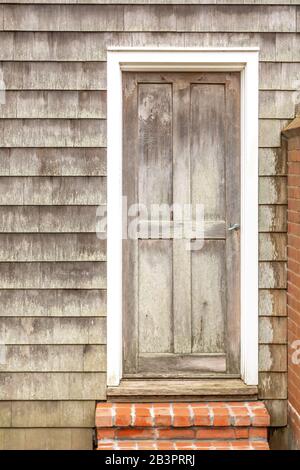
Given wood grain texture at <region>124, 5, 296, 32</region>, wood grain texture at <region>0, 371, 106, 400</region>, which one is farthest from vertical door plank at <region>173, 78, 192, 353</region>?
wood grain texture at <region>0, 371, 106, 400</region>

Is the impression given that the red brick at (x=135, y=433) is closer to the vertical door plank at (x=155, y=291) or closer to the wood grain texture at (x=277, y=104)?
the vertical door plank at (x=155, y=291)

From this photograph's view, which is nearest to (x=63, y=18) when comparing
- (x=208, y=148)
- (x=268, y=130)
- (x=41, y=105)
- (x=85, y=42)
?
(x=85, y=42)

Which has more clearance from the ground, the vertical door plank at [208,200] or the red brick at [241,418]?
the vertical door plank at [208,200]

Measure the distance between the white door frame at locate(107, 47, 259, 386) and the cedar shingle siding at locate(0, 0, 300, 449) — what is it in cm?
5

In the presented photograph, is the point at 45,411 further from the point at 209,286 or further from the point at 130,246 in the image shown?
the point at 209,286

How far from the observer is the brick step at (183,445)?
16.9 ft

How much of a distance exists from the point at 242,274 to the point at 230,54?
4.39 feet

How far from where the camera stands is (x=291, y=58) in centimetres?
539

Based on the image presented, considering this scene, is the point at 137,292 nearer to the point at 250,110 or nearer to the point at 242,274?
the point at 242,274

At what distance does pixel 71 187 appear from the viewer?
17.7 feet

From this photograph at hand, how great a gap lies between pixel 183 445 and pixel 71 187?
166cm

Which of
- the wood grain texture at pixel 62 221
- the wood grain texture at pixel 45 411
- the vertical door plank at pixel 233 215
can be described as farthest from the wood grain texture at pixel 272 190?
the wood grain texture at pixel 45 411

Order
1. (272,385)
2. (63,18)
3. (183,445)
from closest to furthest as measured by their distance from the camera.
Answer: (183,445), (63,18), (272,385)

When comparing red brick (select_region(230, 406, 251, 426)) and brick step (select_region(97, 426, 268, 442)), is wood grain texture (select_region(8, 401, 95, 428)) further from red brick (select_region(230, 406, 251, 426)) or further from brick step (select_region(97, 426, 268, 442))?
red brick (select_region(230, 406, 251, 426))
